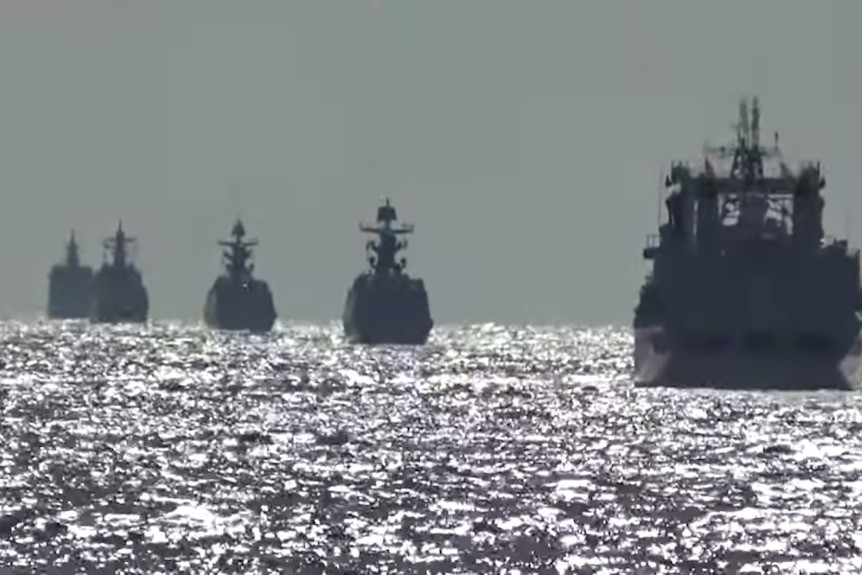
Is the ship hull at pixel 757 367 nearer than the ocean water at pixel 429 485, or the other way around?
the ocean water at pixel 429 485

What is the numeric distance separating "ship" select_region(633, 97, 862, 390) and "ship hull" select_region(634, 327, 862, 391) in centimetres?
7

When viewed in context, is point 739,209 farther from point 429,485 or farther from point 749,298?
point 429,485

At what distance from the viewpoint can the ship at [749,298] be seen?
149 m

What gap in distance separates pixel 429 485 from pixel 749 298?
7499 centimetres

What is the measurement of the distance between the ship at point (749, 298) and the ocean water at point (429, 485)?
5.09m

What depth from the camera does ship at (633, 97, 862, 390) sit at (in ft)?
490

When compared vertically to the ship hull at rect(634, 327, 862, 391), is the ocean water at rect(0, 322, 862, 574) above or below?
below

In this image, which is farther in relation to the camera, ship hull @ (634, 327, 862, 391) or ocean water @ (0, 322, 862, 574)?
ship hull @ (634, 327, 862, 391)

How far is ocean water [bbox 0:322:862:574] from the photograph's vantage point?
5750cm

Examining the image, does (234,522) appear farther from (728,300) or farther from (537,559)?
(728,300)

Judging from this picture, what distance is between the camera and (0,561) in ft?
179

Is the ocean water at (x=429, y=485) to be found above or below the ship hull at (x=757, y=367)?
below

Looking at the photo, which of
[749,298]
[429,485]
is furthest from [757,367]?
[429,485]

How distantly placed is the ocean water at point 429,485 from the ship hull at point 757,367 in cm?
417
